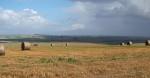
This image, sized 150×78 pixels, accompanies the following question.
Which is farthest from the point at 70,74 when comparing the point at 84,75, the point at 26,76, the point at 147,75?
the point at 147,75

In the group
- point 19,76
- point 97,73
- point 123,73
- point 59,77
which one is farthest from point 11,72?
point 123,73

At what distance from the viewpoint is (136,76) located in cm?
2027

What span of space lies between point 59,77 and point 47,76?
0.68 meters

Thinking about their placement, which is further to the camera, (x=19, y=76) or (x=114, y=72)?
(x=114, y=72)

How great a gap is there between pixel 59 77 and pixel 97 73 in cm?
275

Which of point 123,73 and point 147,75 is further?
point 123,73

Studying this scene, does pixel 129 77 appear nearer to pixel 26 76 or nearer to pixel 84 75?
pixel 84 75

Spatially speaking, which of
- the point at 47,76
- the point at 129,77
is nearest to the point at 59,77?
the point at 47,76

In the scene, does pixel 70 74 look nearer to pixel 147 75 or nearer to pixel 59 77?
pixel 59 77

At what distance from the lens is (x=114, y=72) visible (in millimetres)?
22625

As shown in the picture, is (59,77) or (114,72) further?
(114,72)

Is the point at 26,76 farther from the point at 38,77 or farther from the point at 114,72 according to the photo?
the point at 114,72

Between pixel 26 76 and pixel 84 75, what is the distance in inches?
121

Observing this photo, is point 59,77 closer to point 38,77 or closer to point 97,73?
point 38,77
